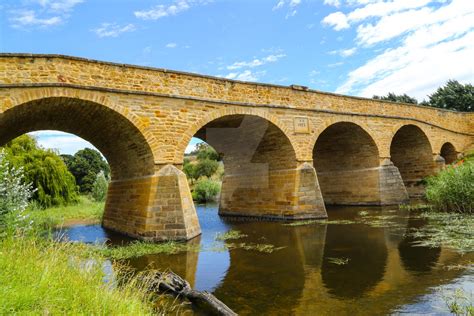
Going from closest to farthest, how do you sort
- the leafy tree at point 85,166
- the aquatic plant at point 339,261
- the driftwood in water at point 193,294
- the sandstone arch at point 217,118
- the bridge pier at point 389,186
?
1. the driftwood in water at point 193,294
2. the aquatic plant at point 339,261
3. the sandstone arch at point 217,118
4. the bridge pier at point 389,186
5. the leafy tree at point 85,166

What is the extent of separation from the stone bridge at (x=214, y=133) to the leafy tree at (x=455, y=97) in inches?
656

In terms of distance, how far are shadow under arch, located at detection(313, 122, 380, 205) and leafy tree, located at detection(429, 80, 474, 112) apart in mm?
23609

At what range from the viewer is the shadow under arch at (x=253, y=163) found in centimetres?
1414

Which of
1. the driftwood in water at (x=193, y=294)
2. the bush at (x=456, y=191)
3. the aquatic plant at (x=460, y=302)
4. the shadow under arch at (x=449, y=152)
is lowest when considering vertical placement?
the driftwood in water at (x=193, y=294)

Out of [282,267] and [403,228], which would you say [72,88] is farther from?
[403,228]

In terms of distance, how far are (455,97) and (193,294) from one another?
38.7 metres

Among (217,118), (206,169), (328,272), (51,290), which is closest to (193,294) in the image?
(51,290)

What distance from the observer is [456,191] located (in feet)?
40.0

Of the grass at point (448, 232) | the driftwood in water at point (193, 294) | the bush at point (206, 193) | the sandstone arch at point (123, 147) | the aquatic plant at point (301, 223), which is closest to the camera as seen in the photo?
the driftwood in water at point (193, 294)

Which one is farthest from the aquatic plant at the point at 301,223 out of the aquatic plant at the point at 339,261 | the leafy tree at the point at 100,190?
the leafy tree at the point at 100,190

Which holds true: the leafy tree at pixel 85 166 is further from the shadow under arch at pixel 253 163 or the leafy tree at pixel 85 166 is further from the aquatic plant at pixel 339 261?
the aquatic plant at pixel 339 261

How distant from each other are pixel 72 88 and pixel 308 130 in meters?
9.20

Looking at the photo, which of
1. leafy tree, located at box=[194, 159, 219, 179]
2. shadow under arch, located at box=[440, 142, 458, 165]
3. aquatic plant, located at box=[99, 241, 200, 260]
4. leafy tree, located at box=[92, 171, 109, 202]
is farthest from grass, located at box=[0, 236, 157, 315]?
leafy tree, located at box=[194, 159, 219, 179]

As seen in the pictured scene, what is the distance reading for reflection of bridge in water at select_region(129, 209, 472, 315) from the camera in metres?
4.93
